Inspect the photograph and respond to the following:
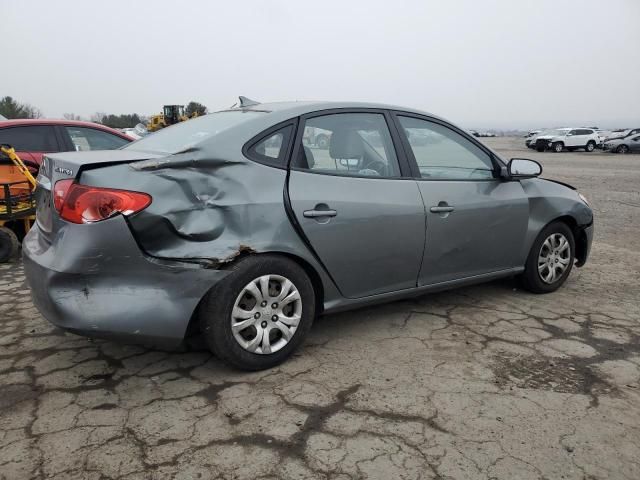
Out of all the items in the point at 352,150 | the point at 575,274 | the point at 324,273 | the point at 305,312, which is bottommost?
the point at 575,274

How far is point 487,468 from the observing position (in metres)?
2.22

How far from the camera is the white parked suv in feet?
111

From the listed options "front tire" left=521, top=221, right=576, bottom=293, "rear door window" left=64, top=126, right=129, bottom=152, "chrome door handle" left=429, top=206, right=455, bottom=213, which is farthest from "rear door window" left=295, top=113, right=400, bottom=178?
"rear door window" left=64, top=126, right=129, bottom=152

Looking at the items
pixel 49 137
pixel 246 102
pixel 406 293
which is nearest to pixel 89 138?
pixel 49 137

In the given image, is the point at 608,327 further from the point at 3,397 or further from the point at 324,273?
the point at 3,397

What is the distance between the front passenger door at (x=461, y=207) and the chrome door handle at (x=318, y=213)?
2.51ft

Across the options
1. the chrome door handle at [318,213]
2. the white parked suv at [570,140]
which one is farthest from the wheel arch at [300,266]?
the white parked suv at [570,140]

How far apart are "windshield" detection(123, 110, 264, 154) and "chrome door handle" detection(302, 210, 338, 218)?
69 centimetres

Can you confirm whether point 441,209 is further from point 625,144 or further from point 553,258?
point 625,144

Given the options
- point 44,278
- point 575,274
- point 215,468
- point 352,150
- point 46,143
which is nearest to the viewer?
point 215,468

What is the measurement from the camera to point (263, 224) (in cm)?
290

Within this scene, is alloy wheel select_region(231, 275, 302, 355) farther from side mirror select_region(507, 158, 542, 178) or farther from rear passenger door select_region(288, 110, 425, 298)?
side mirror select_region(507, 158, 542, 178)

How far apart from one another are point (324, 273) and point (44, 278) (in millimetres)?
1531

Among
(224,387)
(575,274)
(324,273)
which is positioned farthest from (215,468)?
(575,274)
